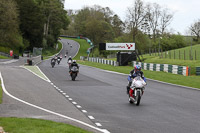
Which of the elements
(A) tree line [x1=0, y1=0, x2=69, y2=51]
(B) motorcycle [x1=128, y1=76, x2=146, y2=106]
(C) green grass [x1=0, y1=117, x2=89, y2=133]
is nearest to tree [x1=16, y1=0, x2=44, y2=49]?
(A) tree line [x1=0, y1=0, x2=69, y2=51]

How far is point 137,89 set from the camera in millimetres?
14055

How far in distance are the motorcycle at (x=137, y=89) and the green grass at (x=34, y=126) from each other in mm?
5039

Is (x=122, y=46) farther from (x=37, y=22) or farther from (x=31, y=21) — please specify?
(x=37, y=22)

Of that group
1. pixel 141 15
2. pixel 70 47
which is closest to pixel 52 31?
pixel 70 47

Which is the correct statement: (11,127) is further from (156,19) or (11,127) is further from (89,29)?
(89,29)

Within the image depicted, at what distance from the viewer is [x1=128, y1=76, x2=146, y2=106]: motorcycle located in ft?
45.9

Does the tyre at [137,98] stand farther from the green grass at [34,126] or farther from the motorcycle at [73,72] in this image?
the motorcycle at [73,72]

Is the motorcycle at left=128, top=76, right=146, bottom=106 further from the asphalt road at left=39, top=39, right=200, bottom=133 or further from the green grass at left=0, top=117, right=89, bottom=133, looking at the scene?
the green grass at left=0, top=117, right=89, bottom=133

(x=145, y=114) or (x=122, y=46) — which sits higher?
(x=122, y=46)

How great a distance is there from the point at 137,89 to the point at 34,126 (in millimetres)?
5977

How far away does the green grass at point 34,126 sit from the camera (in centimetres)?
833

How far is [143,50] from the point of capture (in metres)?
99.2

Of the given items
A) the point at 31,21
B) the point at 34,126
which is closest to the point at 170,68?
the point at 34,126

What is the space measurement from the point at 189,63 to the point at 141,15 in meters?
41.3
